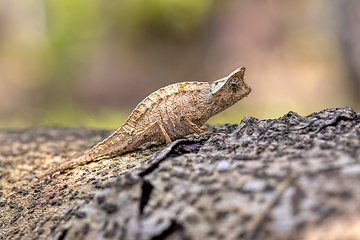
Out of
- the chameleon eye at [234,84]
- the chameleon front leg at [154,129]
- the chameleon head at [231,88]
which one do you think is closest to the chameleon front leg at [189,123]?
the chameleon front leg at [154,129]

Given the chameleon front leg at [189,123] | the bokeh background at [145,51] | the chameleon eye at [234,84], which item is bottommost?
the chameleon front leg at [189,123]

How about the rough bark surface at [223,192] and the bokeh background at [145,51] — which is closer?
the rough bark surface at [223,192]

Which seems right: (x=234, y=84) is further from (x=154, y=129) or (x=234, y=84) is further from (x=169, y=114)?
(x=154, y=129)

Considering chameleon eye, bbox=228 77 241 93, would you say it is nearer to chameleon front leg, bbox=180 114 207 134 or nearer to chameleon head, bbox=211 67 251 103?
chameleon head, bbox=211 67 251 103

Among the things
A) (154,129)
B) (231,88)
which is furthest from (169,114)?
(231,88)

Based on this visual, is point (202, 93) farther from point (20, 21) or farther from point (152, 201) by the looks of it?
point (20, 21)

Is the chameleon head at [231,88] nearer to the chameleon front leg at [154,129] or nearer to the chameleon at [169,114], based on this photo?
Answer: the chameleon at [169,114]

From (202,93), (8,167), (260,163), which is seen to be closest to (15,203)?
(8,167)

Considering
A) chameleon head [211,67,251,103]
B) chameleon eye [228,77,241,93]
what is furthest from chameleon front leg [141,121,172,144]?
chameleon eye [228,77,241,93]
